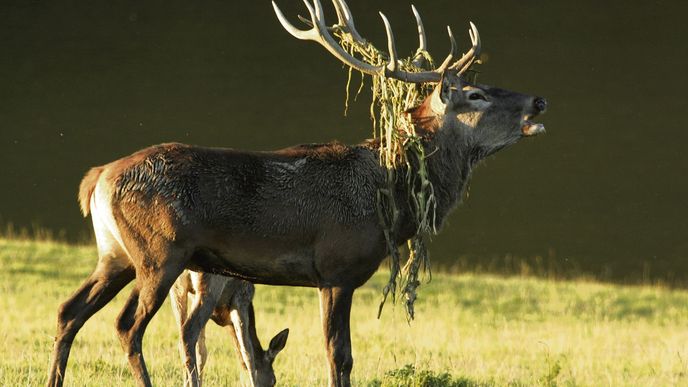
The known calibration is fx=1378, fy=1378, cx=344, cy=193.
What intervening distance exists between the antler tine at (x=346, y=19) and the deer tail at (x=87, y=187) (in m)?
2.22

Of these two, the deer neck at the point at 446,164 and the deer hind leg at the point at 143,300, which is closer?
the deer hind leg at the point at 143,300

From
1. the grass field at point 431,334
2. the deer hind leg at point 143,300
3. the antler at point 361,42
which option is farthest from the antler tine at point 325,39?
the grass field at point 431,334

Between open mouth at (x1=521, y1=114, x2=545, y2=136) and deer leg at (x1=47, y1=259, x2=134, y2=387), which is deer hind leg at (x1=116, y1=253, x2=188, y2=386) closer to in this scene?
deer leg at (x1=47, y1=259, x2=134, y2=387)

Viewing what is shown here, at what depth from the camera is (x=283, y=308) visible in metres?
21.0

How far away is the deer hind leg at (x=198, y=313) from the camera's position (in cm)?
1141

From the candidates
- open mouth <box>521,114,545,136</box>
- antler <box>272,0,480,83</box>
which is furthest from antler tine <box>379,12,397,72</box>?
open mouth <box>521,114,545,136</box>

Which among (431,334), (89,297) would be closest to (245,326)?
(89,297)

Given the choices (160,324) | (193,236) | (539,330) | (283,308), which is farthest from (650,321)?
(193,236)

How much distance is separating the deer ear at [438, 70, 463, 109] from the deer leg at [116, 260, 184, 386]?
2391 millimetres

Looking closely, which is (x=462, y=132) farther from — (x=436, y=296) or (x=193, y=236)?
(x=436, y=296)

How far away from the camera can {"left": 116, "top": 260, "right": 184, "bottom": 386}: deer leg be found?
31.1 feet

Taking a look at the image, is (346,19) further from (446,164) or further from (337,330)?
(337,330)

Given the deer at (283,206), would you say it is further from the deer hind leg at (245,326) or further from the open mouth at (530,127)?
the deer hind leg at (245,326)

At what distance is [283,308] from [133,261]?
11.5 metres
